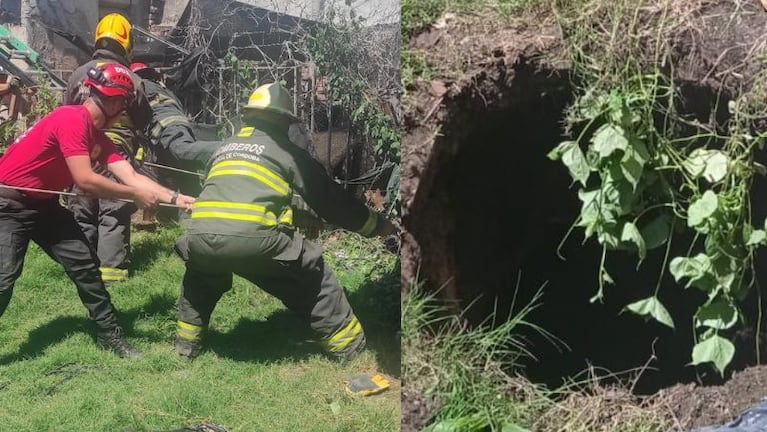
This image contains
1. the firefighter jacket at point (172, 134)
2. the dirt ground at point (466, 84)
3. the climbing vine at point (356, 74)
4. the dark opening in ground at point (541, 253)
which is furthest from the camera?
the dark opening in ground at point (541, 253)

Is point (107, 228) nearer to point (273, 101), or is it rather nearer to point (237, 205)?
point (237, 205)

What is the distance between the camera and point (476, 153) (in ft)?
12.5

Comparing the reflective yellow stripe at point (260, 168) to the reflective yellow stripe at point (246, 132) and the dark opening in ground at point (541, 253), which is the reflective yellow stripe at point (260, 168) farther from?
the dark opening in ground at point (541, 253)

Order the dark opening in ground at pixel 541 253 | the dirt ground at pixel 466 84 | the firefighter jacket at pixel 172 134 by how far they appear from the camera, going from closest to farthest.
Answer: the firefighter jacket at pixel 172 134 < the dirt ground at pixel 466 84 < the dark opening in ground at pixel 541 253

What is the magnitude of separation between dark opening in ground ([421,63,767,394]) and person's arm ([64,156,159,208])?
4.23 ft

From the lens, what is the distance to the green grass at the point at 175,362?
2.89 m

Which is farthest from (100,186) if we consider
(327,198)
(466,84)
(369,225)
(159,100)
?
(466,84)

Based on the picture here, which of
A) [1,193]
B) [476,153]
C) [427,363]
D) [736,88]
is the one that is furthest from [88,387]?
[736,88]

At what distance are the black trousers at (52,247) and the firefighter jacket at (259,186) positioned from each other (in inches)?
17.2

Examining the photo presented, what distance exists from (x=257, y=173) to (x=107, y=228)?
2.07 ft

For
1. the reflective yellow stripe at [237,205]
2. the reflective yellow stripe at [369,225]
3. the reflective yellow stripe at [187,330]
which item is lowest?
the reflective yellow stripe at [187,330]

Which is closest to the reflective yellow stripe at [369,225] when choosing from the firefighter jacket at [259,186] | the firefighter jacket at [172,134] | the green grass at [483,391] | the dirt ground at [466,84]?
the firefighter jacket at [259,186]

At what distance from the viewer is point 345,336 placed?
2.92 meters

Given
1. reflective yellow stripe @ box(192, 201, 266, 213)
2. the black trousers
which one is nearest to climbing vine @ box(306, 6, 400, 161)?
reflective yellow stripe @ box(192, 201, 266, 213)
